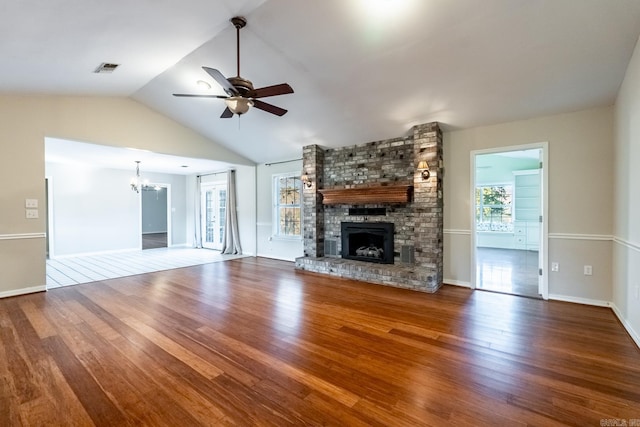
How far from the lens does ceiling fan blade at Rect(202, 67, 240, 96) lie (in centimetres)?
250

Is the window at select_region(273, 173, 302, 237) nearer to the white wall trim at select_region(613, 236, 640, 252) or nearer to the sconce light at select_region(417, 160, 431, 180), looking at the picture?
the sconce light at select_region(417, 160, 431, 180)

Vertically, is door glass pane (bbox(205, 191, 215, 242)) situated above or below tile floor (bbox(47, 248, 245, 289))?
above

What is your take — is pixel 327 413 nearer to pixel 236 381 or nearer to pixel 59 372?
pixel 236 381

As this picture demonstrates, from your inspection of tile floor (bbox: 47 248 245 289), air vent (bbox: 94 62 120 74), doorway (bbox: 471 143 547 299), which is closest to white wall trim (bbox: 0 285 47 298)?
tile floor (bbox: 47 248 245 289)

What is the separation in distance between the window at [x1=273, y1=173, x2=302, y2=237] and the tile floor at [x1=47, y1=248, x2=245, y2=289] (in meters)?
1.51

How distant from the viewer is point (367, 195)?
5.21m

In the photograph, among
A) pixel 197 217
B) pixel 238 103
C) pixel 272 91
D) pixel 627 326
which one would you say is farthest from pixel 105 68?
pixel 627 326

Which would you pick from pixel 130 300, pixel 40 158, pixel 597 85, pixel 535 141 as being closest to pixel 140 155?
pixel 40 158

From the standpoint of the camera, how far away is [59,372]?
2.15 metres

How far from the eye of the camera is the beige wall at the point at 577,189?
3559 mm

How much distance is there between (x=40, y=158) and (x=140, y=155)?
1924 mm

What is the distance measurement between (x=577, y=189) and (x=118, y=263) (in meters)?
8.56

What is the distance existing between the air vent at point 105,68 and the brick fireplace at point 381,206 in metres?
3.43

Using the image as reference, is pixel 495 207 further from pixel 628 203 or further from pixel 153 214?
pixel 153 214
